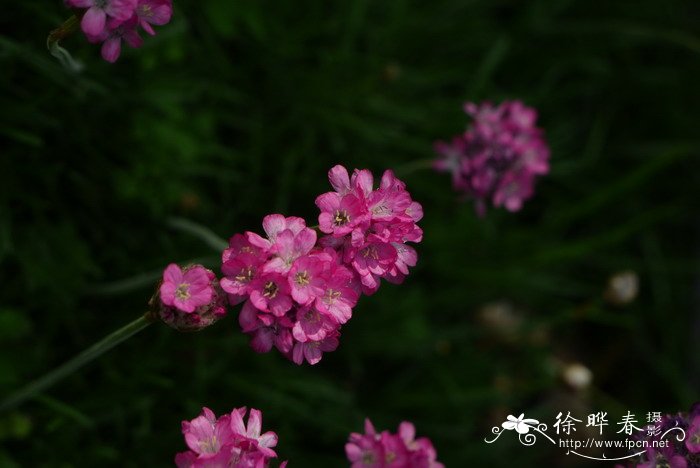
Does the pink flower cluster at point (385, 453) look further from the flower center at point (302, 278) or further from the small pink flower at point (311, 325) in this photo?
the flower center at point (302, 278)

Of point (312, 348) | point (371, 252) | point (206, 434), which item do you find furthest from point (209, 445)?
point (371, 252)

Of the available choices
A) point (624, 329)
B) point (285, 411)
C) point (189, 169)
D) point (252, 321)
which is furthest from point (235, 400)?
point (624, 329)

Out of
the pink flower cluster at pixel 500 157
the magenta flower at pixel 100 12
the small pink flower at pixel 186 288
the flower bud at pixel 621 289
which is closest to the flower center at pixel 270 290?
the small pink flower at pixel 186 288

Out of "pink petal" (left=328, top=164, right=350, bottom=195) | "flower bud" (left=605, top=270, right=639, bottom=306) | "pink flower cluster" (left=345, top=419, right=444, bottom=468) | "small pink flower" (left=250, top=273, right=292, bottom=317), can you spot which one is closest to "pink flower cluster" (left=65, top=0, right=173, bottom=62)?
"pink petal" (left=328, top=164, right=350, bottom=195)

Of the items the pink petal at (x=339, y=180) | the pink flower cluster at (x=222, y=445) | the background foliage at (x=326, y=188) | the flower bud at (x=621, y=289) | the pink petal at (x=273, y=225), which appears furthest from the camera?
the flower bud at (x=621, y=289)

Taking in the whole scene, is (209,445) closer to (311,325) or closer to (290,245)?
(311,325)

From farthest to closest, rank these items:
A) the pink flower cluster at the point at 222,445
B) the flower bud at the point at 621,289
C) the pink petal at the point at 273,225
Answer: the flower bud at the point at 621,289, the pink petal at the point at 273,225, the pink flower cluster at the point at 222,445
